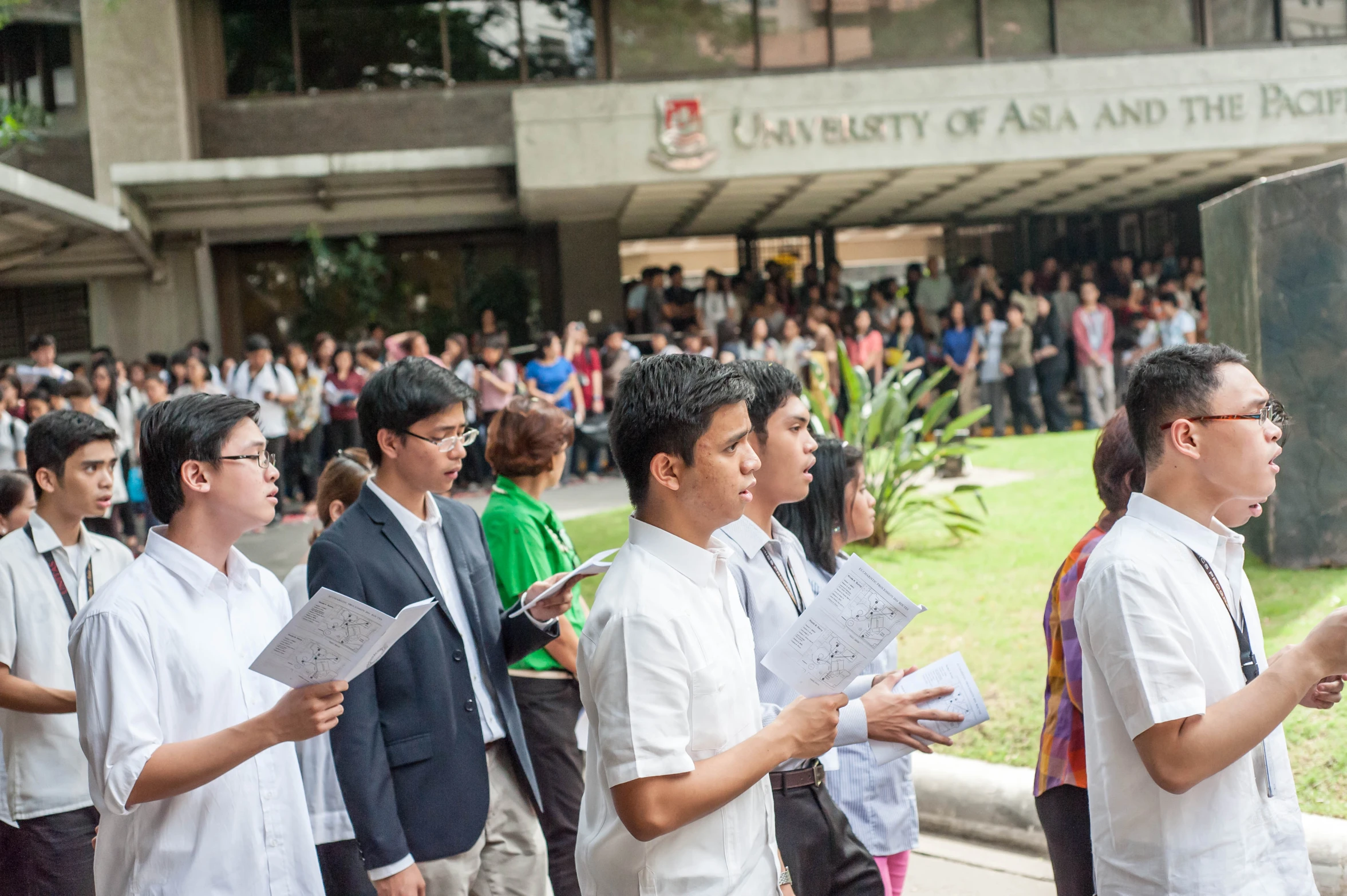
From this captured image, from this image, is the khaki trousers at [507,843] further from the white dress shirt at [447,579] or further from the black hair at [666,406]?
the black hair at [666,406]

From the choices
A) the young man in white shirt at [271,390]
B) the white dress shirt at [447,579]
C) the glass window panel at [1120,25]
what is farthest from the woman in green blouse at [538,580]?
the glass window panel at [1120,25]

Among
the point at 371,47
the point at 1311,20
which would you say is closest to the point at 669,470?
the point at 371,47

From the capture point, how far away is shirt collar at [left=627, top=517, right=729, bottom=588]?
2.23 meters

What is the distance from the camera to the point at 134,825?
2463 millimetres

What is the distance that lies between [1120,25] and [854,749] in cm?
1713

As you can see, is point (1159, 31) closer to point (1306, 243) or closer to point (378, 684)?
point (1306, 243)

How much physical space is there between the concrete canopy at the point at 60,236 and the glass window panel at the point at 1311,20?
16.2 meters

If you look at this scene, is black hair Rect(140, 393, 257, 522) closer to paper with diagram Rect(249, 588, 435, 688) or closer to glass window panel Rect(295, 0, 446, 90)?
paper with diagram Rect(249, 588, 435, 688)

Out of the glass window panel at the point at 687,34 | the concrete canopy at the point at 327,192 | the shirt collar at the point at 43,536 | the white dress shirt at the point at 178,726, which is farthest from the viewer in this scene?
the glass window panel at the point at 687,34

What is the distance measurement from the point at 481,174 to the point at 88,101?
549cm

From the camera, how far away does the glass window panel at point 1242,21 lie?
18.0 m

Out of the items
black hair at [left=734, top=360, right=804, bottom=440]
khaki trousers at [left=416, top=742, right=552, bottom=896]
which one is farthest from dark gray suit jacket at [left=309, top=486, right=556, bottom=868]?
black hair at [left=734, top=360, right=804, bottom=440]

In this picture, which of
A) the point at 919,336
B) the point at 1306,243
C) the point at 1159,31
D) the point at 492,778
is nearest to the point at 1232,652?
the point at 492,778

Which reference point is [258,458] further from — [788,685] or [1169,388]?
[1169,388]
